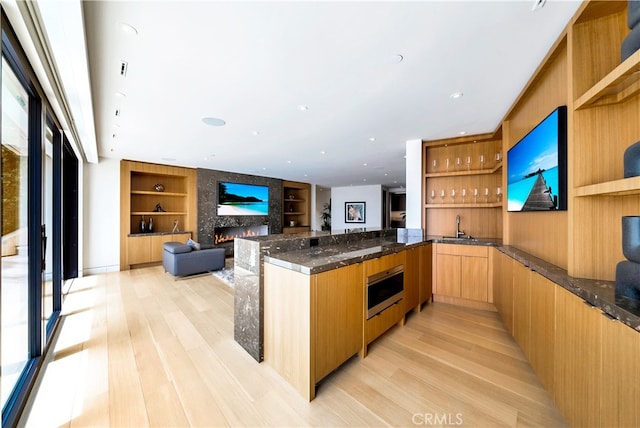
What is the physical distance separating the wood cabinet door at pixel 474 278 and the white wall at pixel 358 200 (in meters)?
5.93

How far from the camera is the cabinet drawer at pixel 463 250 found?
2924mm

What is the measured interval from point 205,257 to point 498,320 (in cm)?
478

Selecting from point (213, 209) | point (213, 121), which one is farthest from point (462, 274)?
point (213, 209)

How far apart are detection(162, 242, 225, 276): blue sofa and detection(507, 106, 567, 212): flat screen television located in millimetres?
4928

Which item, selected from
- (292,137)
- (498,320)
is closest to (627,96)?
(498,320)

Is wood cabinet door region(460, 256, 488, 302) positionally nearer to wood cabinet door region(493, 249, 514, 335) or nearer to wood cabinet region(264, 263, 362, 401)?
wood cabinet door region(493, 249, 514, 335)

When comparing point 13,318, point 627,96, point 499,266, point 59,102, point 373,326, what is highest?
point 59,102

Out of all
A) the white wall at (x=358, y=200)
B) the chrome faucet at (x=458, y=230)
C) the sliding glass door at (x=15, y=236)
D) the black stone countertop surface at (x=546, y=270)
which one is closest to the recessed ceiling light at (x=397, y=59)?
the black stone countertop surface at (x=546, y=270)

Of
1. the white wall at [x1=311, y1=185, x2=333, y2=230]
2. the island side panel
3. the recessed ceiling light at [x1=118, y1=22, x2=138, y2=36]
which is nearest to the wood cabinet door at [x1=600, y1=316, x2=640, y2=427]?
the island side panel

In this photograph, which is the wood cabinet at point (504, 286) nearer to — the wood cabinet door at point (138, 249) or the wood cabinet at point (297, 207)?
the wood cabinet door at point (138, 249)

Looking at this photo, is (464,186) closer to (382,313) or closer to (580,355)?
(382,313)

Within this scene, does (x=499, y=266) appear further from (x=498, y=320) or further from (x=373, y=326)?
(x=373, y=326)

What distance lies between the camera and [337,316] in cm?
173

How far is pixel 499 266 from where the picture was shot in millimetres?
2621
